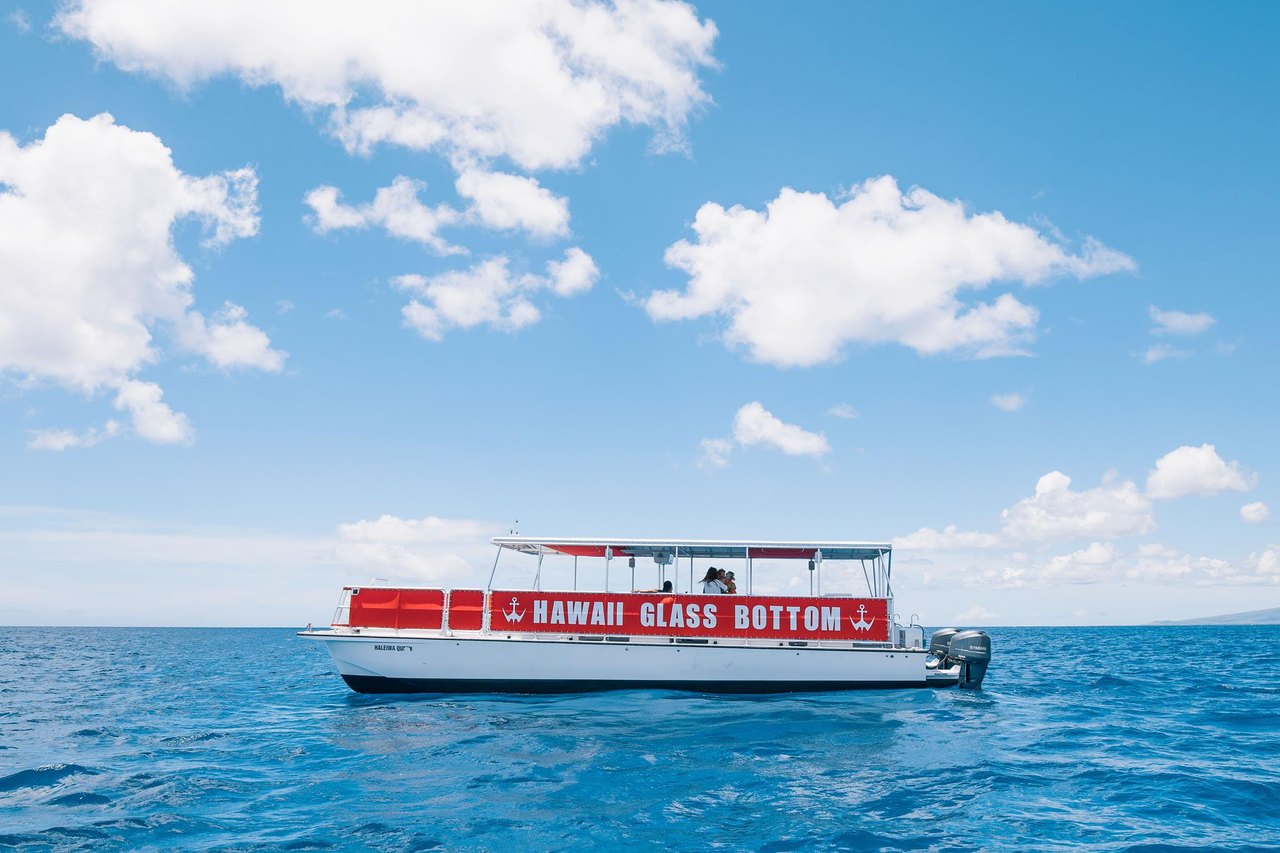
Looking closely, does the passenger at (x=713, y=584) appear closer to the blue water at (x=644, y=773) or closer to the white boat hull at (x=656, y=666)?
the white boat hull at (x=656, y=666)

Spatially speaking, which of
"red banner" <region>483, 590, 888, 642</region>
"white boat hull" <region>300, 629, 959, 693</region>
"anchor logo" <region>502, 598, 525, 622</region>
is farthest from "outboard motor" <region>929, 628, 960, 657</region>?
"anchor logo" <region>502, 598, 525, 622</region>

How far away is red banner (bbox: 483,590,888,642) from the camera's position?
20.2m

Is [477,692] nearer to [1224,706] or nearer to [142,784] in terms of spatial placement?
[142,784]

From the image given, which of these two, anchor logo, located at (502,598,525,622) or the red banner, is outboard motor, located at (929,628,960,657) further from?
anchor logo, located at (502,598,525,622)

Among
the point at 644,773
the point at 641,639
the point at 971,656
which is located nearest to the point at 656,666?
the point at 641,639

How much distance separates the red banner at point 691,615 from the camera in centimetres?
2019

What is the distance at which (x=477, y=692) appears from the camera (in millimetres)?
19953

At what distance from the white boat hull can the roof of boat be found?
8.14ft

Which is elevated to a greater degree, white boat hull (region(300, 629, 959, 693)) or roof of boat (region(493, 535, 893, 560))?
roof of boat (region(493, 535, 893, 560))

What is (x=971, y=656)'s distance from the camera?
20797mm

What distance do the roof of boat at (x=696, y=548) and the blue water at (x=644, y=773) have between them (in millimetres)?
3716

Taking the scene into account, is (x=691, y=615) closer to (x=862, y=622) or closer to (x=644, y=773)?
(x=862, y=622)

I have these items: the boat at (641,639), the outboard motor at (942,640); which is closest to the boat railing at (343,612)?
the boat at (641,639)

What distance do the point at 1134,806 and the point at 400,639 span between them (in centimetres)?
1612
